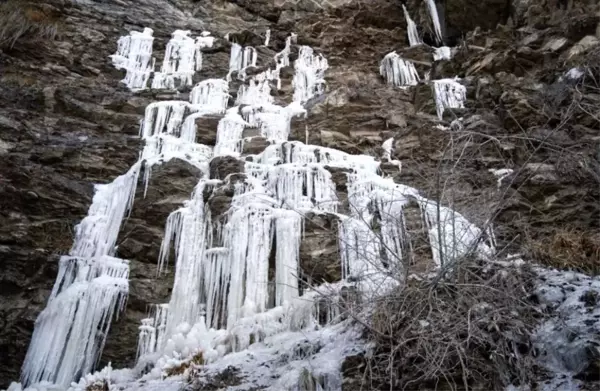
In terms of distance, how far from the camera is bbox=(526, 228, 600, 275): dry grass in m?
5.48

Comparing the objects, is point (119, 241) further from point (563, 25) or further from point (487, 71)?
point (563, 25)


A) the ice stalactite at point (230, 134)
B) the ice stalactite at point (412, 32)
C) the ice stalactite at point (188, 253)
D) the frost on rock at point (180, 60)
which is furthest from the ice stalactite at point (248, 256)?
the ice stalactite at point (412, 32)

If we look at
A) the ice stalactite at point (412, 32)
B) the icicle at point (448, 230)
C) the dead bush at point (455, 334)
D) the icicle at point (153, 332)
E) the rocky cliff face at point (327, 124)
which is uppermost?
the ice stalactite at point (412, 32)

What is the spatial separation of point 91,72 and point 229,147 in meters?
3.97

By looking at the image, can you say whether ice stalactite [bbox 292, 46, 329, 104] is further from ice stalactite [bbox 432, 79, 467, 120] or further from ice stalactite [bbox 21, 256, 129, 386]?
ice stalactite [bbox 21, 256, 129, 386]

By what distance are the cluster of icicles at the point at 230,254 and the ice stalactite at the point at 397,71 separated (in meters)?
3.25

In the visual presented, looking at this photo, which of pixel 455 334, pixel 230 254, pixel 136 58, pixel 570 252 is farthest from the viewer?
pixel 136 58

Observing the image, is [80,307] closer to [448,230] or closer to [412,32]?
[448,230]

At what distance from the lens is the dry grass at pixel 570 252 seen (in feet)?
18.0

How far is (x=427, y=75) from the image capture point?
11867 millimetres

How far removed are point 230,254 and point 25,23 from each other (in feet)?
24.8

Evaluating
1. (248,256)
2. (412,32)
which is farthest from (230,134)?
(412,32)

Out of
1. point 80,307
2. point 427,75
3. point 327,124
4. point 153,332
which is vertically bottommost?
point 153,332

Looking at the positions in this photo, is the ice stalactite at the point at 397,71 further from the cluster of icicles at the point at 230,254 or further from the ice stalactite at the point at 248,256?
the ice stalactite at the point at 248,256
